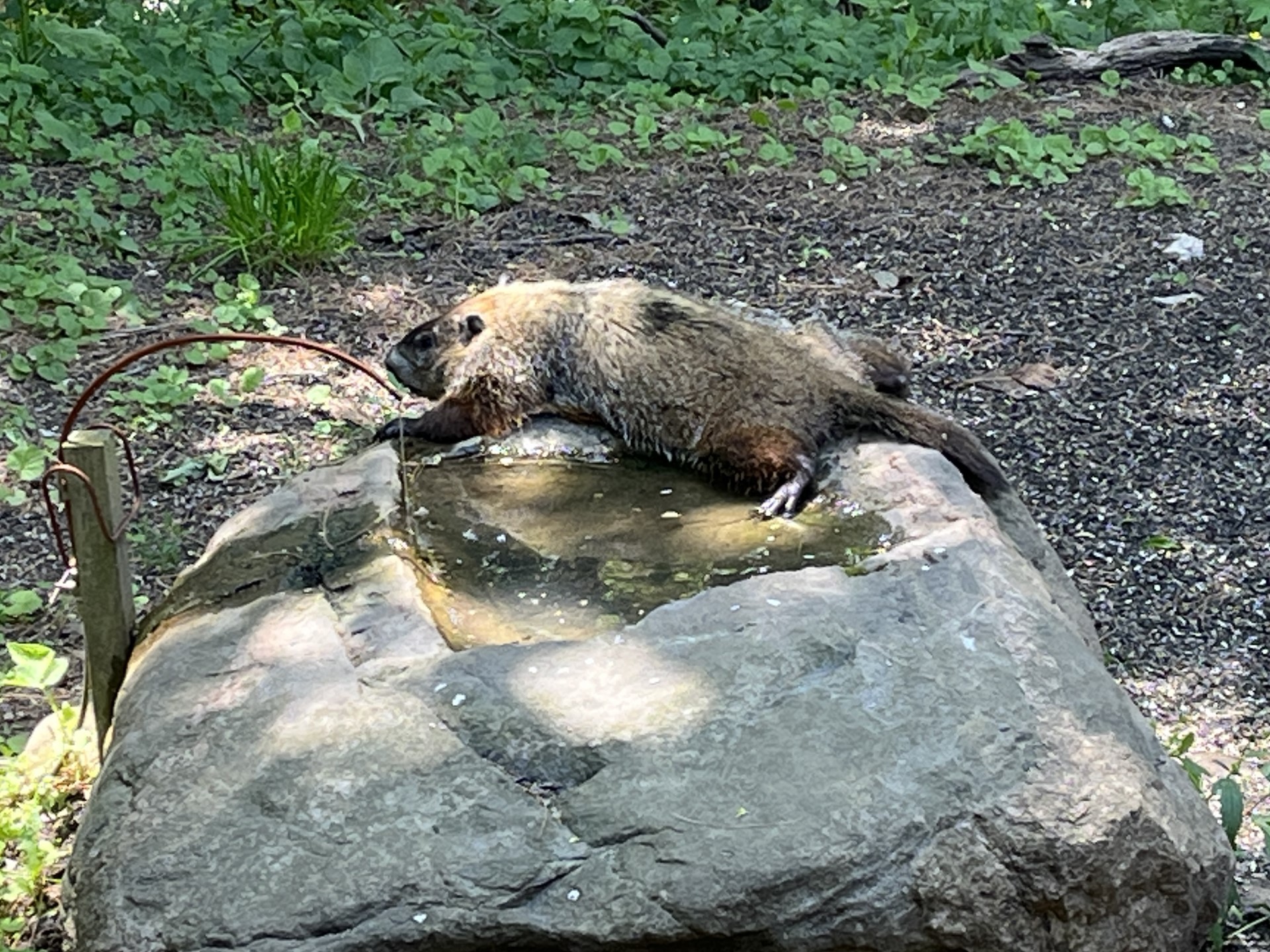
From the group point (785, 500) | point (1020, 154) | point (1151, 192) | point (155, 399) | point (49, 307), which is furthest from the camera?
point (1020, 154)

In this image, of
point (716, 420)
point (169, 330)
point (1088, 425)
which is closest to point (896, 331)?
point (1088, 425)

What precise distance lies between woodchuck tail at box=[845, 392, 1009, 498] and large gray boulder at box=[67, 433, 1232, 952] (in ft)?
2.62

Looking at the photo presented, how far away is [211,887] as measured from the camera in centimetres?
274

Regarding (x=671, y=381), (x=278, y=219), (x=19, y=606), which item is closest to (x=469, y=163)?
(x=278, y=219)

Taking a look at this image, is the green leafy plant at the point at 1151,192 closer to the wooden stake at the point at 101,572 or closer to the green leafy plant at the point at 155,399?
the green leafy plant at the point at 155,399

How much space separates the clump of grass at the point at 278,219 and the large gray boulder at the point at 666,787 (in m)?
3.54

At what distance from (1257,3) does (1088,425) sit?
5276 mm

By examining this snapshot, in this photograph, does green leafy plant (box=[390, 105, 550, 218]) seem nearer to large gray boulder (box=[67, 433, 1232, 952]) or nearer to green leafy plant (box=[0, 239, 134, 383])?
green leafy plant (box=[0, 239, 134, 383])

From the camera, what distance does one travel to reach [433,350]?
511 centimetres

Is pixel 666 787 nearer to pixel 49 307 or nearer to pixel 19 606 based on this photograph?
pixel 19 606

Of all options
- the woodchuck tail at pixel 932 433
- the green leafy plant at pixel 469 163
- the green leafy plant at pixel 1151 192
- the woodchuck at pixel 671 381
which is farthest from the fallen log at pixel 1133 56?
the woodchuck tail at pixel 932 433

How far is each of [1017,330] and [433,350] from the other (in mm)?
2796

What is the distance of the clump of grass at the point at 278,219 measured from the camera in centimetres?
665

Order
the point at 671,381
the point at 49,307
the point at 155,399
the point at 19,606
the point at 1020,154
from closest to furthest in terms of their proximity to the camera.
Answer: the point at 671,381, the point at 19,606, the point at 155,399, the point at 49,307, the point at 1020,154
